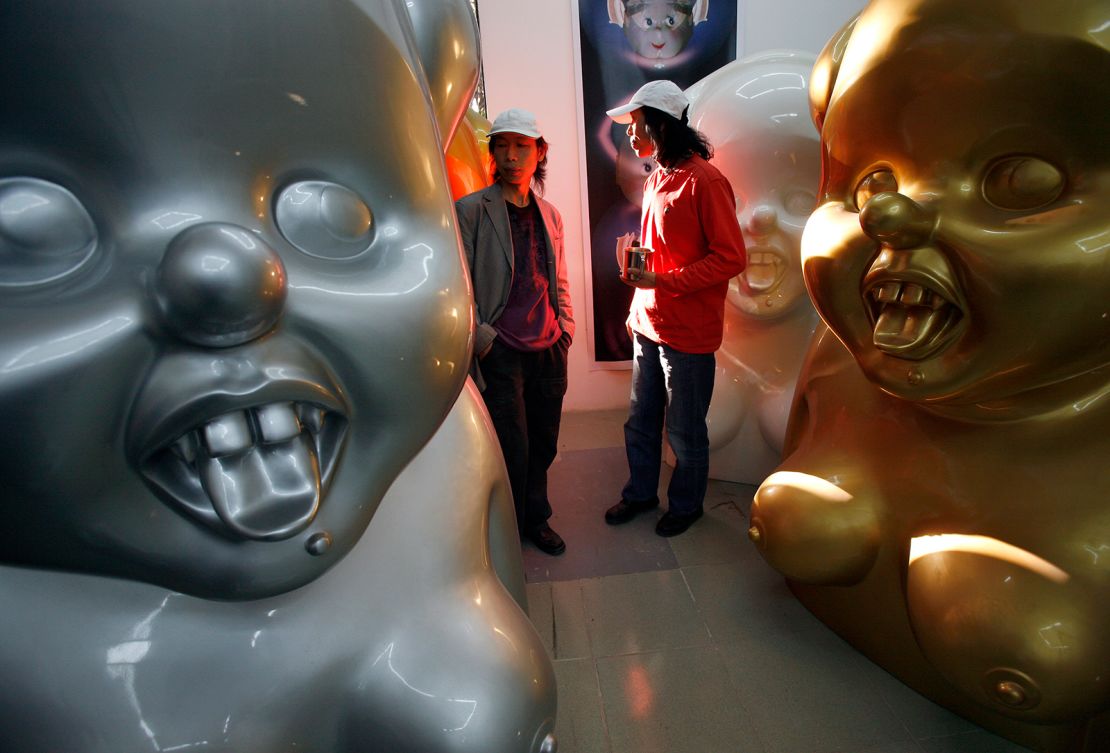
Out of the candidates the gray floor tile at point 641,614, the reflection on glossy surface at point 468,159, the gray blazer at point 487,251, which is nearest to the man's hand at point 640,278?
the gray blazer at point 487,251

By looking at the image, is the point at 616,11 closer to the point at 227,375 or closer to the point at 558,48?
the point at 558,48

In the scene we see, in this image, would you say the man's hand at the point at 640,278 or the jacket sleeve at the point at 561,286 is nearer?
the man's hand at the point at 640,278

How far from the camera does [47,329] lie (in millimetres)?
424

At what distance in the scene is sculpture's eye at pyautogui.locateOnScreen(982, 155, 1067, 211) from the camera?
875mm

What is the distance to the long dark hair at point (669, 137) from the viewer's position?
75.2 inches

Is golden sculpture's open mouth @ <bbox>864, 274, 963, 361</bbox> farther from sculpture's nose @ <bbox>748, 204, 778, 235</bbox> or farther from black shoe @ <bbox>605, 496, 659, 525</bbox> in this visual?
black shoe @ <bbox>605, 496, 659, 525</bbox>

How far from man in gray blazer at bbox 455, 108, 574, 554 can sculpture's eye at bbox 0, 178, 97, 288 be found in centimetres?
127

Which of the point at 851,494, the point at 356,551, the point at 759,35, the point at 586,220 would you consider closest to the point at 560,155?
the point at 586,220

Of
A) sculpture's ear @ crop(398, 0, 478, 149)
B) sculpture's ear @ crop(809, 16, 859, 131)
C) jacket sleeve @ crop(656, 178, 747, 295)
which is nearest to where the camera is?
sculpture's ear @ crop(398, 0, 478, 149)

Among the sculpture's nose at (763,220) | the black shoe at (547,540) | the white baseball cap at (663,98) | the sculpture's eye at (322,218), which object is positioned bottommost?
the black shoe at (547,540)

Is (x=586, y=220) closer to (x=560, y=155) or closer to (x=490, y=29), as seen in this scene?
(x=560, y=155)

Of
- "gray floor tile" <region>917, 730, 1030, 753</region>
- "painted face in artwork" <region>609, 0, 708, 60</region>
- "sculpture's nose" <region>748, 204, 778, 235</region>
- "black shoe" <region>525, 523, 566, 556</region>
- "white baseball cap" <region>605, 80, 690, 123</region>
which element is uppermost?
"painted face in artwork" <region>609, 0, 708, 60</region>

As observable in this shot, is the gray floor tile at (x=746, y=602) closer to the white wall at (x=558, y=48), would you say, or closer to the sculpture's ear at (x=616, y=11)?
the white wall at (x=558, y=48)

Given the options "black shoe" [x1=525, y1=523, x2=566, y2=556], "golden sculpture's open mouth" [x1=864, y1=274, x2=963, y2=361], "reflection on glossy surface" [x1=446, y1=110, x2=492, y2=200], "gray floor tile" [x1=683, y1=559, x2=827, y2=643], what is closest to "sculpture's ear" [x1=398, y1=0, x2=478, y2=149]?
"golden sculpture's open mouth" [x1=864, y1=274, x2=963, y2=361]
